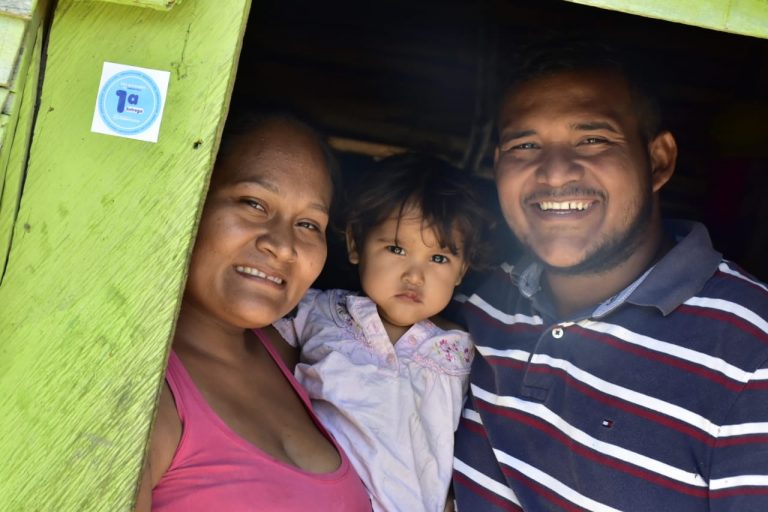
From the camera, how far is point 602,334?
2.16 meters

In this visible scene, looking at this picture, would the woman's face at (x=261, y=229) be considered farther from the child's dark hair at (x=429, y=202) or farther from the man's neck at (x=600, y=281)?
the man's neck at (x=600, y=281)

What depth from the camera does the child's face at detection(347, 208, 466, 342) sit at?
8.25ft

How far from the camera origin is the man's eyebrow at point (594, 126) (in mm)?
2416

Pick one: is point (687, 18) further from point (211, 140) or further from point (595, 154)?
point (595, 154)

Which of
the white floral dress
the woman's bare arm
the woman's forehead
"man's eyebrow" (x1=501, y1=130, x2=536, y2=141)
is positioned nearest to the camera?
the woman's bare arm

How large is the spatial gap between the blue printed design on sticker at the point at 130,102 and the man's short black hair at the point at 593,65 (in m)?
1.54

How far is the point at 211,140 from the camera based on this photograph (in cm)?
131

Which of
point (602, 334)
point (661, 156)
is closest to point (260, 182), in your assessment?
point (602, 334)

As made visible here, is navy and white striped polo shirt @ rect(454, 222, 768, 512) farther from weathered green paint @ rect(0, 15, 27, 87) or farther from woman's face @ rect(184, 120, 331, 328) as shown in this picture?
weathered green paint @ rect(0, 15, 27, 87)

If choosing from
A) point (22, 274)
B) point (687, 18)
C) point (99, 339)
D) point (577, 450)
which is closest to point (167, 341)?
point (99, 339)

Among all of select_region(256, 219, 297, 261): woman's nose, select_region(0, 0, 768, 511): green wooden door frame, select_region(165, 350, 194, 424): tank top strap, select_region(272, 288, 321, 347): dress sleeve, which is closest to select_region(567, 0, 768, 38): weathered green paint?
select_region(0, 0, 768, 511): green wooden door frame

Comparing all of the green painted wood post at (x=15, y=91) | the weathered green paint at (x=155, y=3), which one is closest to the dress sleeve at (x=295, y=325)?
the green painted wood post at (x=15, y=91)

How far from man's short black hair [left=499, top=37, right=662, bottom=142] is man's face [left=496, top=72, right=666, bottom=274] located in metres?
0.03

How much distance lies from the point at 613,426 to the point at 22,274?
143 centimetres
